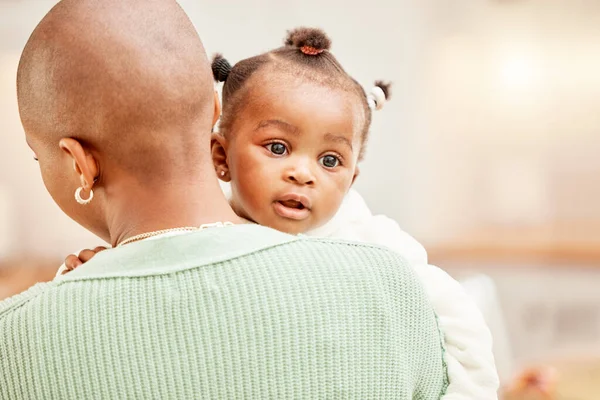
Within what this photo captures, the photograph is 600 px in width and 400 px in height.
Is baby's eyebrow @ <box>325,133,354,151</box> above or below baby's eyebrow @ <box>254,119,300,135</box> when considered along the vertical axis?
below

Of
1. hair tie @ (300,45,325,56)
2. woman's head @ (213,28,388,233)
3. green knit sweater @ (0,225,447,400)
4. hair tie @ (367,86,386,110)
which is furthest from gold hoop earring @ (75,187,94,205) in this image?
hair tie @ (367,86,386,110)

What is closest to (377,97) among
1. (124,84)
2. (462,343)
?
(462,343)

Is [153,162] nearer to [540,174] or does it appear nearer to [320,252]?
[320,252]

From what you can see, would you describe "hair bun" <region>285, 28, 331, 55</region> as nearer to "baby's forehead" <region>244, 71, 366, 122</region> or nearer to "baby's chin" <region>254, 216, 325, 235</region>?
"baby's forehead" <region>244, 71, 366, 122</region>

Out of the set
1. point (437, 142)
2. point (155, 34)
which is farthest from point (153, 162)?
point (437, 142)

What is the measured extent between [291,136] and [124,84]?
1.64ft

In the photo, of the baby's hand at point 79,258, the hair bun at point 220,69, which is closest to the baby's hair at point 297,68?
the hair bun at point 220,69

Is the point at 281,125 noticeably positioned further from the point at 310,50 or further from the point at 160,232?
the point at 160,232

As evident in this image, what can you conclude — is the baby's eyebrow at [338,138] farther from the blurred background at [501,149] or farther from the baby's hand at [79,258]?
the blurred background at [501,149]

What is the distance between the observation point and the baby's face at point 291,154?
1491 millimetres

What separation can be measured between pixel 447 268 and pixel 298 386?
235 cm

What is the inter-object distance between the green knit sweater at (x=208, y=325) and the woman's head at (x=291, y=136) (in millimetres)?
476

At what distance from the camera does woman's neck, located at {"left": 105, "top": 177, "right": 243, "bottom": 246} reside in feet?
3.50

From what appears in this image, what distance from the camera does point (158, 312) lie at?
0.95 metres
